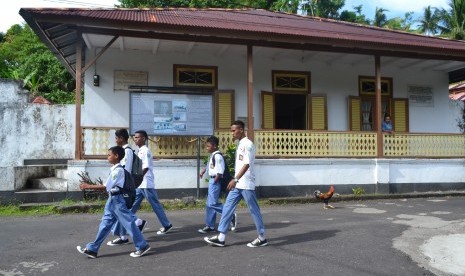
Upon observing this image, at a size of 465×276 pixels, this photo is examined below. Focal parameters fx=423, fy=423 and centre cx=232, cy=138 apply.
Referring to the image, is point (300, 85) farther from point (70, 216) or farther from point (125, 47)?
point (70, 216)

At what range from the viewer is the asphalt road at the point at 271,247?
15.3 feet

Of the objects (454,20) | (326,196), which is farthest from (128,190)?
(454,20)

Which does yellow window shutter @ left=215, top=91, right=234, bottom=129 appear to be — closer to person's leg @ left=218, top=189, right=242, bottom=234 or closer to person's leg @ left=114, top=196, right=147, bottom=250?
person's leg @ left=218, top=189, right=242, bottom=234

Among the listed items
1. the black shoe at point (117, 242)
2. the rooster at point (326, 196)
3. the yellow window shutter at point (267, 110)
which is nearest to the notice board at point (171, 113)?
the rooster at point (326, 196)

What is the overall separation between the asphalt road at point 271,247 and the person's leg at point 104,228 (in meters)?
0.17

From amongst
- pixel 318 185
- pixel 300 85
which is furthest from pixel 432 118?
pixel 318 185

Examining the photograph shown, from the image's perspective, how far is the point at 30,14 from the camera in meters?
8.48

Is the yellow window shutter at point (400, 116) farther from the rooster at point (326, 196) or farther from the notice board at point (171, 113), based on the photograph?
the notice board at point (171, 113)

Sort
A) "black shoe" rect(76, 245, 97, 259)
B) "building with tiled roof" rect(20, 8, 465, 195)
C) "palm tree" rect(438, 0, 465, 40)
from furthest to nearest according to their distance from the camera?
"palm tree" rect(438, 0, 465, 40)
"building with tiled roof" rect(20, 8, 465, 195)
"black shoe" rect(76, 245, 97, 259)

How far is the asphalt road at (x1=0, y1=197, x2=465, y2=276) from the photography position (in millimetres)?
4648

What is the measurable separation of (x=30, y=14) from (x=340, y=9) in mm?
26286

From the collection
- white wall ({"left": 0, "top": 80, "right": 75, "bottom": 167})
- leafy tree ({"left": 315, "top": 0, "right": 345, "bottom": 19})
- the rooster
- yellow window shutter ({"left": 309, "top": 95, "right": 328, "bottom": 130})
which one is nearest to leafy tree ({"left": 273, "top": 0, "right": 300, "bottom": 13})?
leafy tree ({"left": 315, "top": 0, "right": 345, "bottom": 19})

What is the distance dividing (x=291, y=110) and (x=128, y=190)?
10423mm

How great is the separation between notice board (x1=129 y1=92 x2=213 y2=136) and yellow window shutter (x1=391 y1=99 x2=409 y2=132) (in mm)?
6765
